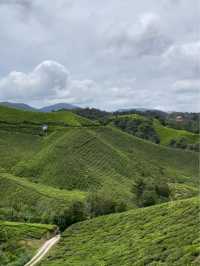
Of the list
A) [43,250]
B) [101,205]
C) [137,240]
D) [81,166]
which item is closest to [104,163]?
[81,166]

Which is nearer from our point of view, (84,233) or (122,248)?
(122,248)

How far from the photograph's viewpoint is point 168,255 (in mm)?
31859

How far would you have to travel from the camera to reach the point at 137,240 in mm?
43656

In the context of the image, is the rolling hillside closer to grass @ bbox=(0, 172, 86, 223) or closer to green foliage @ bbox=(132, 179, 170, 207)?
grass @ bbox=(0, 172, 86, 223)

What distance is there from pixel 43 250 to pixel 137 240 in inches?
733

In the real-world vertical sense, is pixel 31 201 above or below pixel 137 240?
below

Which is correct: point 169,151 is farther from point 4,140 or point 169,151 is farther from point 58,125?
point 4,140

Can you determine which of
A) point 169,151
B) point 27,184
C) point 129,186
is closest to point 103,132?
point 169,151

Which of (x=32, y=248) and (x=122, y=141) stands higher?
(x=122, y=141)

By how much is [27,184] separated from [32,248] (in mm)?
44544

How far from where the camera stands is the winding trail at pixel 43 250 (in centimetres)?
5128

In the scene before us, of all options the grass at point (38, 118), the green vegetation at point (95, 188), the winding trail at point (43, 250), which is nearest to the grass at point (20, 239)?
the green vegetation at point (95, 188)

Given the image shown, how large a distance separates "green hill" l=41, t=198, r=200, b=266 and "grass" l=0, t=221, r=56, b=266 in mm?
3670

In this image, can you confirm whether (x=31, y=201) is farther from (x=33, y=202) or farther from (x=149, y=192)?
(x=149, y=192)
